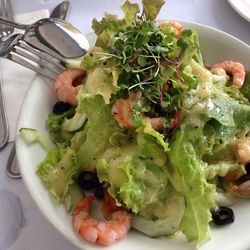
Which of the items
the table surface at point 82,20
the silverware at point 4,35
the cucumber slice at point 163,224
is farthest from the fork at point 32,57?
the cucumber slice at point 163,224

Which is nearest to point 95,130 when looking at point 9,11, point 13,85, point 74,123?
point 74,123

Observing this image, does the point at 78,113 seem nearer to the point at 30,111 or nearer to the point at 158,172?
the point at 30,111

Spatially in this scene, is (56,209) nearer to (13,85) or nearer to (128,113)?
(128,113)

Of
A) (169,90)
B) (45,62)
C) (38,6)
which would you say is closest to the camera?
(169,90)

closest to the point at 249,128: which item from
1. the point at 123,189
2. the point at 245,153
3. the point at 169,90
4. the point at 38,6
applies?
the point at 245,153

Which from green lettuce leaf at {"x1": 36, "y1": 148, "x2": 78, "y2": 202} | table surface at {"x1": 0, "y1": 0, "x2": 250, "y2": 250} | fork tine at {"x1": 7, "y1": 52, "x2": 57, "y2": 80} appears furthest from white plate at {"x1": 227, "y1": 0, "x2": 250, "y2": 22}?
green lettuce leaf at {"x1": 36, "y1": 148, "x2": 78, "y2": 202}

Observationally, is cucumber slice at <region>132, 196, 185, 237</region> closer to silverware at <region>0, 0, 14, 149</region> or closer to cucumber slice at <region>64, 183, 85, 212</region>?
cucumber slice at <region>64, 183, 85, 212</region>
